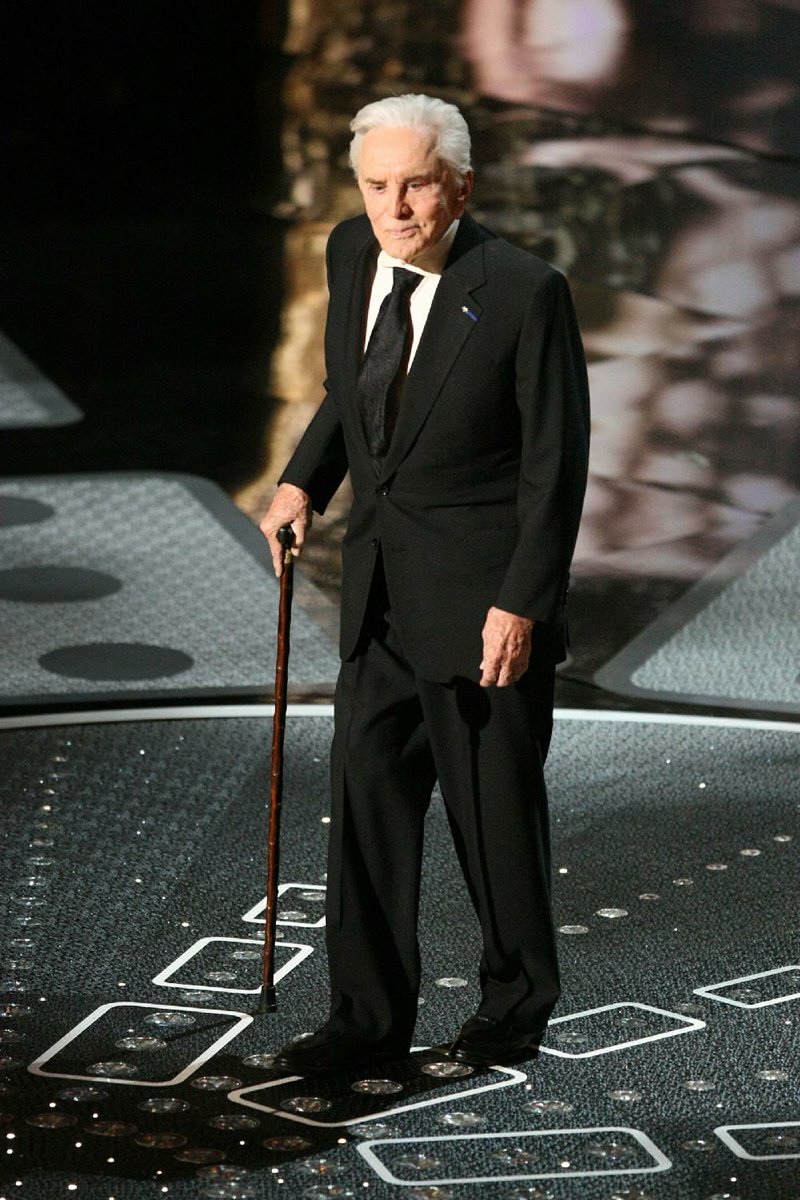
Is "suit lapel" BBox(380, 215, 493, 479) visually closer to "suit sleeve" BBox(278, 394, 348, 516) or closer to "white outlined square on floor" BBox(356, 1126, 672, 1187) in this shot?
"suit sleeve" BBox(278, 394, 348, 516)

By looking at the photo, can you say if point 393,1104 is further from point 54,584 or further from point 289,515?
point 54,584

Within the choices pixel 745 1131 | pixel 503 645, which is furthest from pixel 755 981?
pixel 503 645

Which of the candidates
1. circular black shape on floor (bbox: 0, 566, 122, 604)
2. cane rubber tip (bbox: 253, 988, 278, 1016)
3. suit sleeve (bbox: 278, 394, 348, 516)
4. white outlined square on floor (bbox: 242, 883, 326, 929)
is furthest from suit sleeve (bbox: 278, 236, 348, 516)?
circular black shape on floor (bbox: 0, 566, 122, 604)

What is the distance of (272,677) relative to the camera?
511 centimetres

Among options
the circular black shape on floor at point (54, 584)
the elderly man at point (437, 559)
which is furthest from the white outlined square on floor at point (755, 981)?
the circular black shape on floor at point (54, 584)

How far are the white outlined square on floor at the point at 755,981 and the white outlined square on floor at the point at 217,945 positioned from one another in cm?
65

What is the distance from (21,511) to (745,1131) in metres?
3.97

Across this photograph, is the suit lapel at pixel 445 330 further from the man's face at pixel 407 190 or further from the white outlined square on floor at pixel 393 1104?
the white outlined square on floor at pixel 393 1104

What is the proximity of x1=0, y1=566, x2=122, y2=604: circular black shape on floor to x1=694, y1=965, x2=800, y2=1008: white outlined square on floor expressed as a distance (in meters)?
2.64

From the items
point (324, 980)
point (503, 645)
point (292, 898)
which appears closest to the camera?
point (503, 645)

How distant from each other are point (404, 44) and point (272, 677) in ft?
20.1

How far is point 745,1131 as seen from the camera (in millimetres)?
3025

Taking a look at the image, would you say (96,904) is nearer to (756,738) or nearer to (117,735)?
(117,735)

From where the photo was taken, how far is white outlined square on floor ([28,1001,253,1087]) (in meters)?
3.15
